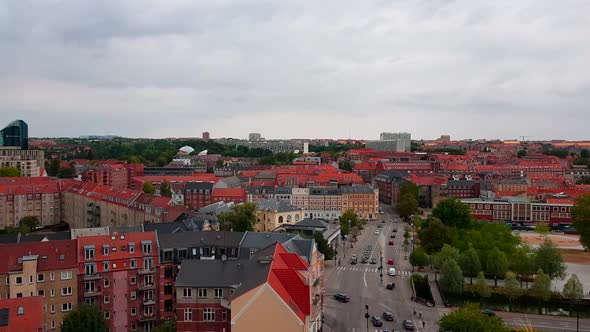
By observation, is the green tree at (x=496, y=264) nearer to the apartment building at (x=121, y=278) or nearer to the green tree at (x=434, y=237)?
the green tree at (x=434, y=237)

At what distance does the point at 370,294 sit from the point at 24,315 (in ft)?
91.5

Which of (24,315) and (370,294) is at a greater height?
(24,315)

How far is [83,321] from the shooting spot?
98.2ft

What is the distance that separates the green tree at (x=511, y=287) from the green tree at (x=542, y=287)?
1.68 metres

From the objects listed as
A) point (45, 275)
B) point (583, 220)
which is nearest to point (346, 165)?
point (583, 220)

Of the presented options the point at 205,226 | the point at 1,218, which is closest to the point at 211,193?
the point at 1,218

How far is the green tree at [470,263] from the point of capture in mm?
52625

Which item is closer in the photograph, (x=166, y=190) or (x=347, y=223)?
(x=347, y=223)

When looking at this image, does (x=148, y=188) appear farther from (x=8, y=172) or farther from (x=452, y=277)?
(x=452, y=277)

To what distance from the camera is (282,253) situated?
34.8 meters

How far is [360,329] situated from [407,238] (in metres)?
37.3

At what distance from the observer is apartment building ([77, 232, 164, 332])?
36.4m

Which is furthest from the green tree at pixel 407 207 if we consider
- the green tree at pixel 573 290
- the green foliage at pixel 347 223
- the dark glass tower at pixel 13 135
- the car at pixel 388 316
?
the dark glass tower at pixel 13 135

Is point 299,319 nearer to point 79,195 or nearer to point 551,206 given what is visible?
point 79,195
